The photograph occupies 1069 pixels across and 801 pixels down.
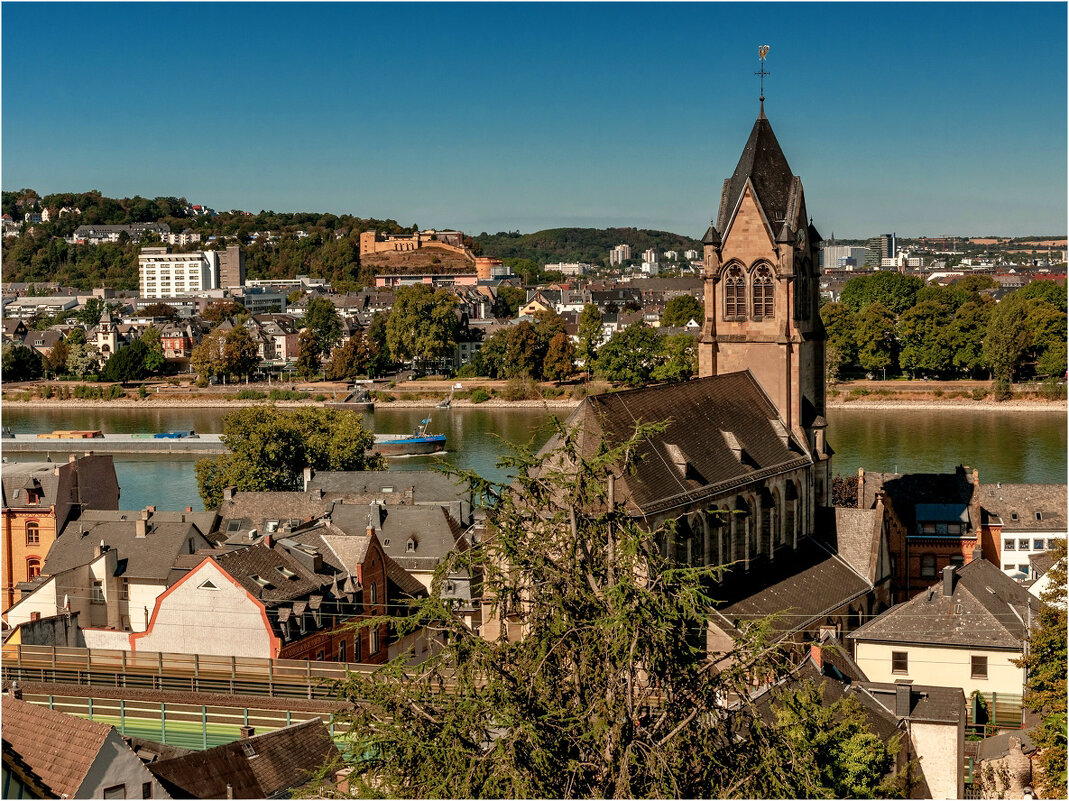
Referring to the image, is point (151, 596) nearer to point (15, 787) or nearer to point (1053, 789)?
point (15, 787)

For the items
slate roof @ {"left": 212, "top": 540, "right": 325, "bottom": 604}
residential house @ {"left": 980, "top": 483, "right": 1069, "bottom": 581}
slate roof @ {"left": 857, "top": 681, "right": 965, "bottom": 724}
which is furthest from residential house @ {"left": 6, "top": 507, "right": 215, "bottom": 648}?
residential house @ {"left": 980, "top": 483, "right": 1069, "bottom": 581}

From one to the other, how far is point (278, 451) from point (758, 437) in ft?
64.7

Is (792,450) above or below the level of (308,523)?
above

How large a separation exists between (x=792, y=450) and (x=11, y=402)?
76026mm

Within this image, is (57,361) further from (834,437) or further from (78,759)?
(78,759)

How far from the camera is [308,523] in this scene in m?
31.1

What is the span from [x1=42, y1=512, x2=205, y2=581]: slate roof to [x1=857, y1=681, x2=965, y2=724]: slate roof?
48.6 feet

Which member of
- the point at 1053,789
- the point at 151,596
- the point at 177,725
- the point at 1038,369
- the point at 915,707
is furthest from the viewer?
the point at 1038,369

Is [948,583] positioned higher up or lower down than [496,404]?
higher up

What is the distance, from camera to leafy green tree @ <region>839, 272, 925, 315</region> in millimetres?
100875

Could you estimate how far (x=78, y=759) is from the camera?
13.7 meters

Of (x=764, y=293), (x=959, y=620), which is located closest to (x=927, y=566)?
(x=764, y=293)

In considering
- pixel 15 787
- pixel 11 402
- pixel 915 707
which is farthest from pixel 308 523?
pixel 11 402

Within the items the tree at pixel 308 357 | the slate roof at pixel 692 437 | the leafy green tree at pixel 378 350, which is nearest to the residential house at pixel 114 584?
the slate roof at pixel 692 437
